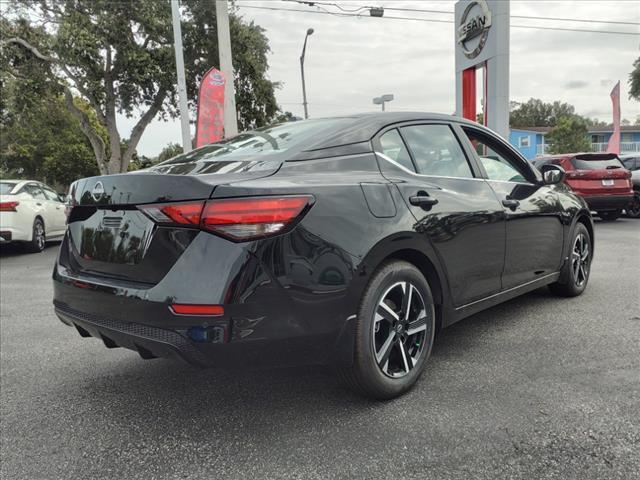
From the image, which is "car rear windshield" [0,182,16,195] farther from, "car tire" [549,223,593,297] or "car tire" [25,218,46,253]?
"car tire" [549,223,593,297]

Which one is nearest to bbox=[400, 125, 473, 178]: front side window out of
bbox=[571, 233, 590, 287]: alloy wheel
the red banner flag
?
bbox=[571, 233, 590, 287]: alloy wheel

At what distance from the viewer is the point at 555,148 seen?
52188mm

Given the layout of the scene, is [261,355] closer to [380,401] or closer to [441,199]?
[380,401]

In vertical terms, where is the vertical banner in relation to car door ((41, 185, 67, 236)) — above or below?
above

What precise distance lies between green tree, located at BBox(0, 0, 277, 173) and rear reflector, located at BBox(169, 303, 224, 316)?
16.2 metres

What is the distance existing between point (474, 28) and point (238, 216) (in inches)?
517

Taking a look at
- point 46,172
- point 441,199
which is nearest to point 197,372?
point 441,199

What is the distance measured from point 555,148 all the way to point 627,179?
45.2m

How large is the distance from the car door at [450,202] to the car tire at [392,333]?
0.26 meters

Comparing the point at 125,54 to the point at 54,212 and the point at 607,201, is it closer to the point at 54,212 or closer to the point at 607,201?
the point at 54,212

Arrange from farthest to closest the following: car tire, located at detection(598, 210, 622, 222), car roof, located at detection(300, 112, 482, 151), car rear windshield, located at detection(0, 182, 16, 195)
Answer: car tire, located at detection(598, 210, 622, 222) < car rear windshield, located at detection(0, 182, 16, 195) < car roof, located at detection(300, 112, 482, 151)

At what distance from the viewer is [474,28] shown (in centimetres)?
1336

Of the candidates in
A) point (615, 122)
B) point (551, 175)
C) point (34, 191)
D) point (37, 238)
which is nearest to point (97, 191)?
point (551, 175)

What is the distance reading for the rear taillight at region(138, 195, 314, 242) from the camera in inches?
84.4
